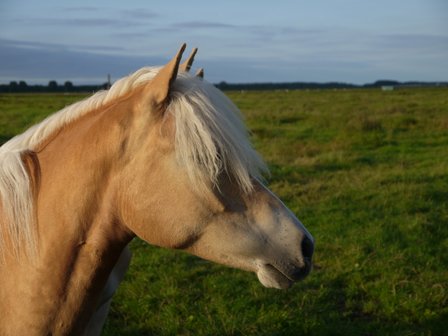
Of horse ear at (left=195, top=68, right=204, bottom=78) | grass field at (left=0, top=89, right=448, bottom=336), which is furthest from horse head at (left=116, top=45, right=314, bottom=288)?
grass field at (left=0, top=89, right=448, bottom=336)

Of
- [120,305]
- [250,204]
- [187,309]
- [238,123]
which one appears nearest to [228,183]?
[250,204]

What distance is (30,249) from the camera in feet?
6.60

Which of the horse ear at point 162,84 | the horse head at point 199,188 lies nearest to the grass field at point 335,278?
the horse head at point 199,188

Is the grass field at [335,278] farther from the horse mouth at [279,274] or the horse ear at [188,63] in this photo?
the horse mouth at [279,274]

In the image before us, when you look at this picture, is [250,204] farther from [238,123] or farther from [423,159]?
[423,159]

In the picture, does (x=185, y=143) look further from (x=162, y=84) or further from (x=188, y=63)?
(x=188, y=63)

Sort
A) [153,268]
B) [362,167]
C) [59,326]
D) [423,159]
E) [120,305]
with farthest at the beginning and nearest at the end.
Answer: [423,159] → [362,167] → [153,268] → [120,305] → [59,326]

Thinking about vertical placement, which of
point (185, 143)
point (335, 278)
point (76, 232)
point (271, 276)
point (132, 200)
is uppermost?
point (185, 143)

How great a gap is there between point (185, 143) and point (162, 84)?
0.78 feet

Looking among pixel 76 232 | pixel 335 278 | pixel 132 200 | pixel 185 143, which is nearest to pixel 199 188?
pixel 185 143

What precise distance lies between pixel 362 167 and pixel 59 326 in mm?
9613

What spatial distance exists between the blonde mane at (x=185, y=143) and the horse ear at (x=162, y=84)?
0.05 m

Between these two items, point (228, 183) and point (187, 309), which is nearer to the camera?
point (228, 183)

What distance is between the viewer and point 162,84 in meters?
1.81
